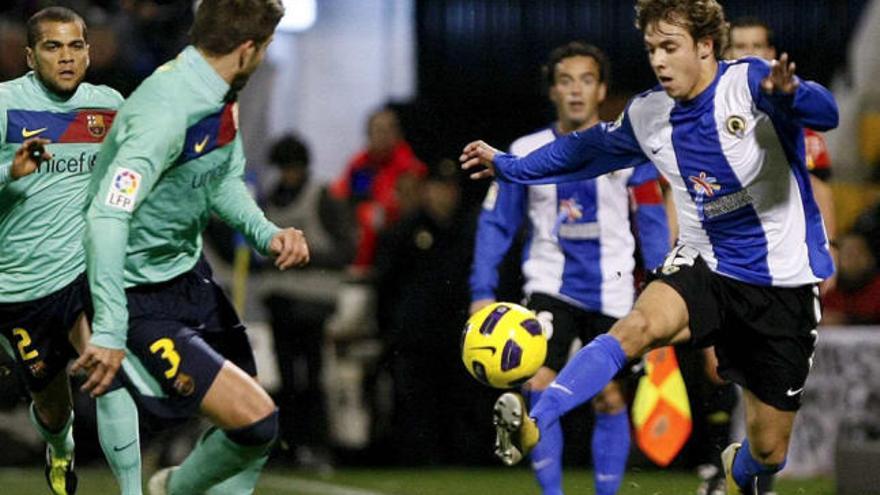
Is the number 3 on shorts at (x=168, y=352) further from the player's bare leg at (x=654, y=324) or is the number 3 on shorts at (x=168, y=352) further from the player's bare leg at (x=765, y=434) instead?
the player's bare leg at (x=765, y=434)

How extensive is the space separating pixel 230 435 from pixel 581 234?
2.83 m

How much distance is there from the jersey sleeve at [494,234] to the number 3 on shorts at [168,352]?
260 centimetres

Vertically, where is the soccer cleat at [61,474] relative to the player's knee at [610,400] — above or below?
below

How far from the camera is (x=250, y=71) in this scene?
6648 millimetres

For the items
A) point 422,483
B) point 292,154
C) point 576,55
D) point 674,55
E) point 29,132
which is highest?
point 674,55

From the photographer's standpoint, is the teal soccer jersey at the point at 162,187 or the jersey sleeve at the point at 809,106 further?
the jersey sleeve at the point at 809,106

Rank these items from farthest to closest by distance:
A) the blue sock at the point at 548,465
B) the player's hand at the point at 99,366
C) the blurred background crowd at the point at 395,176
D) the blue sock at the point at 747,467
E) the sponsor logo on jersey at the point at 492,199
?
the blurred background crowd at the point at 395,176, the sponsor logo on jersey at the point at 492,199, the blue sock at the point at 548,465, the blue sock at the point at 747,467, the player's hand at the point at 99,366

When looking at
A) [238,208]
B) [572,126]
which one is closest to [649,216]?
[572,126]

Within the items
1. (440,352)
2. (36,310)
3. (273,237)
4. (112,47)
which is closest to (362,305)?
(440,352)

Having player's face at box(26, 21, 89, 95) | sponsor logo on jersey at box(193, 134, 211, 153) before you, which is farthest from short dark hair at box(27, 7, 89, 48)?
sponsor logo on jersey at box(193, 134, 211, 153)

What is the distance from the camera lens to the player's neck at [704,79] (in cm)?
707

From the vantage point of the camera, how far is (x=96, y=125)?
7895 millimetres

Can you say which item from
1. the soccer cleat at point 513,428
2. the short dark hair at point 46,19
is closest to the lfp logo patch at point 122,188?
the soccer cleat at point 513,428

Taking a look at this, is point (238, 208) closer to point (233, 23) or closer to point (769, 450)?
point (233, 23)
